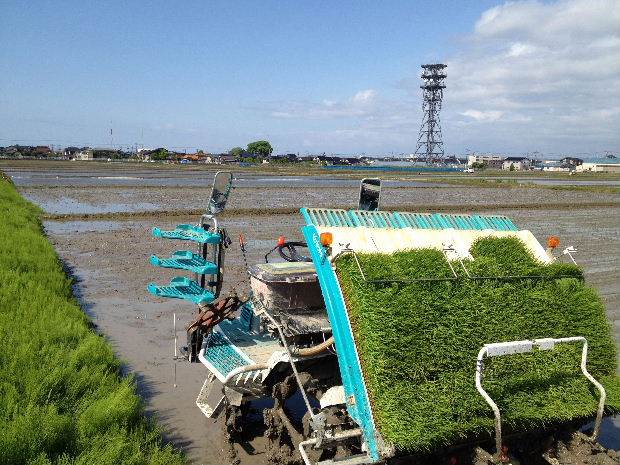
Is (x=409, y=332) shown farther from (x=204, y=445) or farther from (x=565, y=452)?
(x=204, y=445)

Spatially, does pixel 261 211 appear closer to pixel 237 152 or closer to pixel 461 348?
pixel 461 348

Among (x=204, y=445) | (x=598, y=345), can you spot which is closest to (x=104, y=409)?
(x=204, y=445)

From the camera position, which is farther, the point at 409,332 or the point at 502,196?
the point at 502,196

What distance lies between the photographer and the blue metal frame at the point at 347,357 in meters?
3.68

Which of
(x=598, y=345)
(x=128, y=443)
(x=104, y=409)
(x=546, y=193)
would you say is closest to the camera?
(x=598, y=345)

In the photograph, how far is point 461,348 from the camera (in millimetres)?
3844

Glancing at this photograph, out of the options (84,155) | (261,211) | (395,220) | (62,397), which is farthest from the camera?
(84,155)

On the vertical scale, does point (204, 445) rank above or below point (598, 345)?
below

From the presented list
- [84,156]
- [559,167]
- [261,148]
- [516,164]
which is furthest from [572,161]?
[84,156]

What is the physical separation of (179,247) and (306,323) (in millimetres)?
11540

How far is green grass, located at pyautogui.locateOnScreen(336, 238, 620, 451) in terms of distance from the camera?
361 cm

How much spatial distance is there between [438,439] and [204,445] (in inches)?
120

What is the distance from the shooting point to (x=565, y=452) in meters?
3.84

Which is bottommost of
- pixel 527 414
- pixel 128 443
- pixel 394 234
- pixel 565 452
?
pixel 128 443
